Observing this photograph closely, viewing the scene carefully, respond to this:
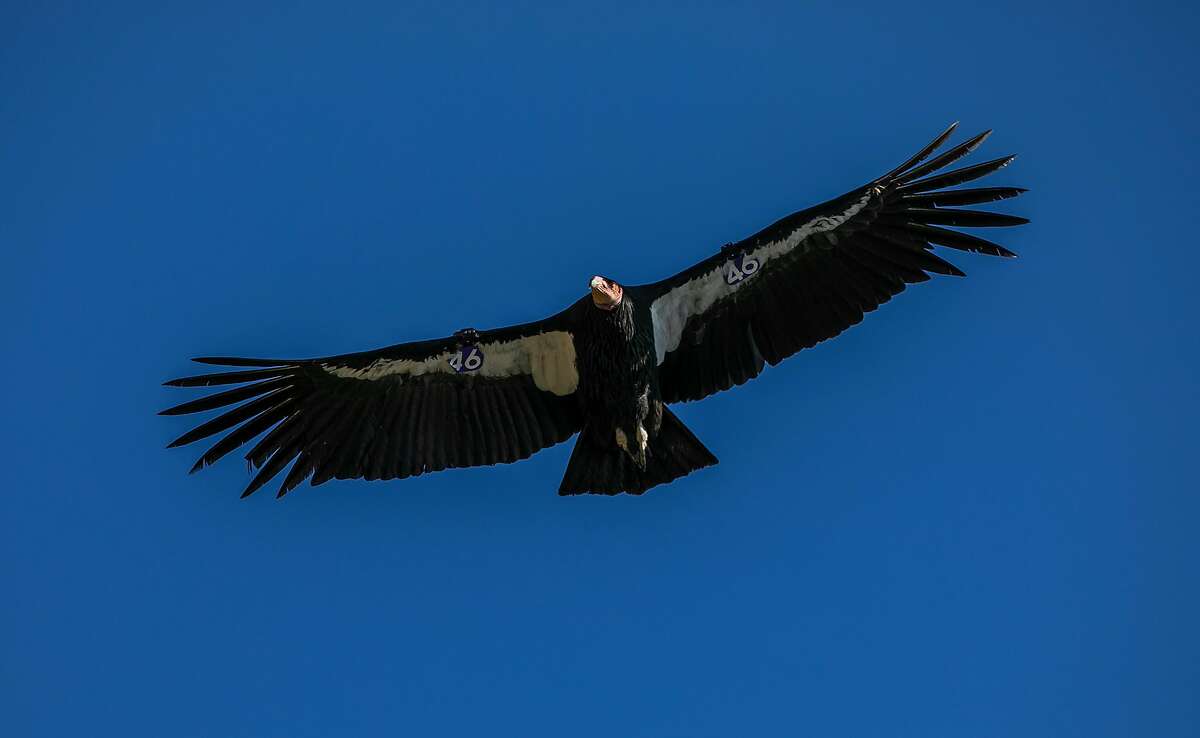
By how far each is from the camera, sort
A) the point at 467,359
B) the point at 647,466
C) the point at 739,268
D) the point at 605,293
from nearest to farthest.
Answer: the point at 605,293 < the point at 647,466 < the point at 739,268 < the point at 467,359

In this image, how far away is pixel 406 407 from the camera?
40.1 feet

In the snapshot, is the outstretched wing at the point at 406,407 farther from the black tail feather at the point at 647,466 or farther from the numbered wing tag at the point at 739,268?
the numbered wing tag at the point at 739,268

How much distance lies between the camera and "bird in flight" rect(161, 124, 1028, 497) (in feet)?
Answer: 37.9

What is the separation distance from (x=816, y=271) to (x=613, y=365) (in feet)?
6.24

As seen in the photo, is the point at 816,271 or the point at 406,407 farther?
the point at 406,407

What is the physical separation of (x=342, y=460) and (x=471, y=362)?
1.39m

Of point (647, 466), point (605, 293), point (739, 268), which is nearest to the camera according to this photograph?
point (605, 293)

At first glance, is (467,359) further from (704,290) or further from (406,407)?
(704,290)

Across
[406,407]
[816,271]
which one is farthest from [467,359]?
[816,271]

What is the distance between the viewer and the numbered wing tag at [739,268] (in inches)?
462

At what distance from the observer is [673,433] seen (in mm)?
11594

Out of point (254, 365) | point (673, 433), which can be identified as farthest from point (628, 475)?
point (254, 365)

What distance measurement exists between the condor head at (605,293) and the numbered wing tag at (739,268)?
99 centimetres

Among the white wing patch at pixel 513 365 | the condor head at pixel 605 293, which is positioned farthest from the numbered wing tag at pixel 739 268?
the white wing patch at pixel 513 365
